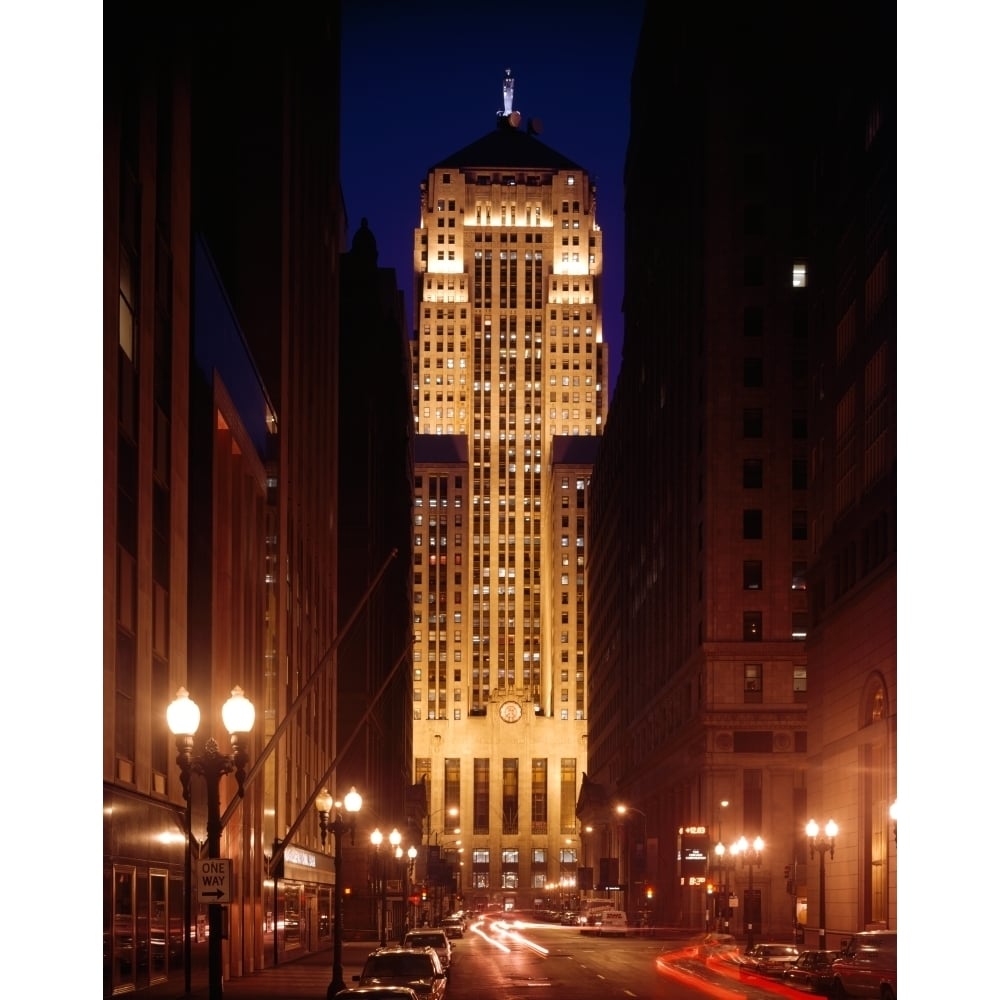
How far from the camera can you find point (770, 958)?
187 feet

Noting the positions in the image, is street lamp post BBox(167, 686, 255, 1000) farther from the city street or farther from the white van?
the white van

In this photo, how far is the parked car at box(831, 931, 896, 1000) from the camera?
34750mm

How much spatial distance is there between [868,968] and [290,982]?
1941 cm

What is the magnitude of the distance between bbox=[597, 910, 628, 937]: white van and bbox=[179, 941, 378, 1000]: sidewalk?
38594mm

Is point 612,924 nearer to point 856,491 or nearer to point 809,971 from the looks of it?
point 856,491

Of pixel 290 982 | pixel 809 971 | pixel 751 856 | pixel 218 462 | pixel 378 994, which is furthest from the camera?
pixel 751 856

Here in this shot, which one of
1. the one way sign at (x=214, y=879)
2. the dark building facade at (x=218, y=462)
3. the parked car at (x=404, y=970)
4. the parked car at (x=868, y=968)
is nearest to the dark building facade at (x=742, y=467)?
the dark building facade at (x=218, y=462)

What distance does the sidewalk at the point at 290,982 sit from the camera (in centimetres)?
4097

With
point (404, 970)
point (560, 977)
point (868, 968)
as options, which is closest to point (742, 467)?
point (560, 977)

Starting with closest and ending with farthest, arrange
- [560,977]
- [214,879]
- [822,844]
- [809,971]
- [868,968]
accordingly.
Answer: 1. [214,879]
2. [868,968]
3. [809,971]
4. [560,977]
5. [822,844]

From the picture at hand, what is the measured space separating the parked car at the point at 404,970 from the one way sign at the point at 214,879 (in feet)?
33.0

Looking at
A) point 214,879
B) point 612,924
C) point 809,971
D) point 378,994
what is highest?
point 214,879
